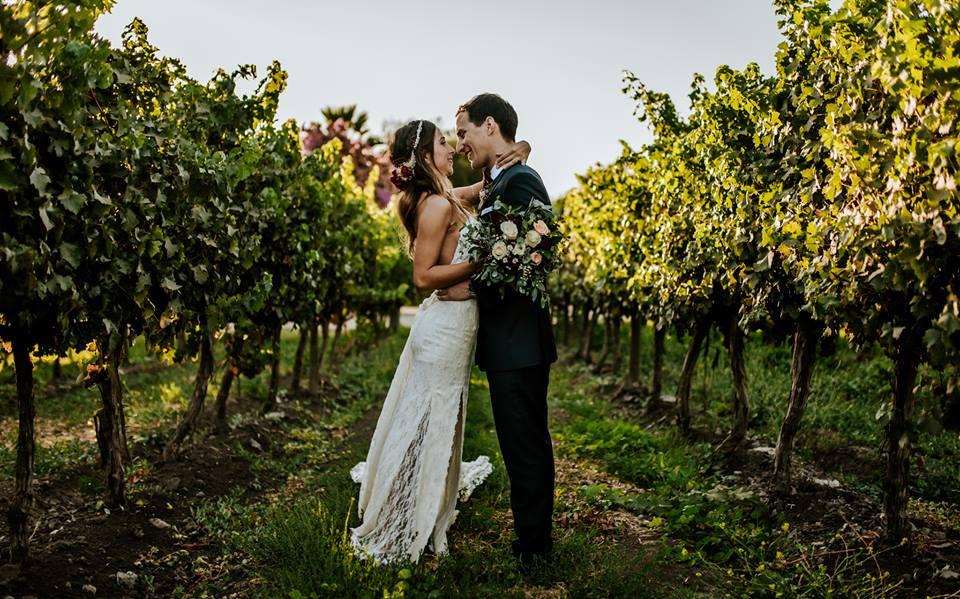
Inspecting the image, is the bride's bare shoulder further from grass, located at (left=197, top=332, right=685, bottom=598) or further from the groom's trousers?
grass, located at (left=197, top=332, right=685, bottom=598)

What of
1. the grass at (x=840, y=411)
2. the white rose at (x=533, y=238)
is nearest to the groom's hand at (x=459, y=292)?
the white rose at (x=533, y=238)

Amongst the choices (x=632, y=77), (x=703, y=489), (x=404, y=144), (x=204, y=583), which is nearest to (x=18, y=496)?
(x=204, y=583)

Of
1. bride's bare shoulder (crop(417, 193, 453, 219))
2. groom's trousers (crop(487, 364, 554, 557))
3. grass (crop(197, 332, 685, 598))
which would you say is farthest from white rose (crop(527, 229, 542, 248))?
grass (crop(197, 332, 685, 598))

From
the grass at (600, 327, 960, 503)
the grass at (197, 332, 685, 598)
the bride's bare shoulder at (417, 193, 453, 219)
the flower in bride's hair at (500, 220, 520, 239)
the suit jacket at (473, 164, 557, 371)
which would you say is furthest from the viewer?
the grass at (600, 327, 960, 503)

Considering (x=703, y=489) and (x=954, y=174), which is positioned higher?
(x=954, y=174)

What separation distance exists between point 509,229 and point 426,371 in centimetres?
104

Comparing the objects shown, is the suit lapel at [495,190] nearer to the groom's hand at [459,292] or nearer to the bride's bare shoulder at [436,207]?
the bride's bare shoulder at [436,207]

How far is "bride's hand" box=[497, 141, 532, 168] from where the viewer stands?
4391mm

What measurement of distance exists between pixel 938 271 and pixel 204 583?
405 centimetres

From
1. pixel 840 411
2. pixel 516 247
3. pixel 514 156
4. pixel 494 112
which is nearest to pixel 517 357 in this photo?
pixel 516 247

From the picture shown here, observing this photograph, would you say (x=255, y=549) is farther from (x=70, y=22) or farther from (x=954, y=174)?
(x=954, y=174)

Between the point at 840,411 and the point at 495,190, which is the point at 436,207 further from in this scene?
the point at 840,411

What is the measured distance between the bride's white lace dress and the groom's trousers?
324 millimetres

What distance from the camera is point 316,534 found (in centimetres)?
460
